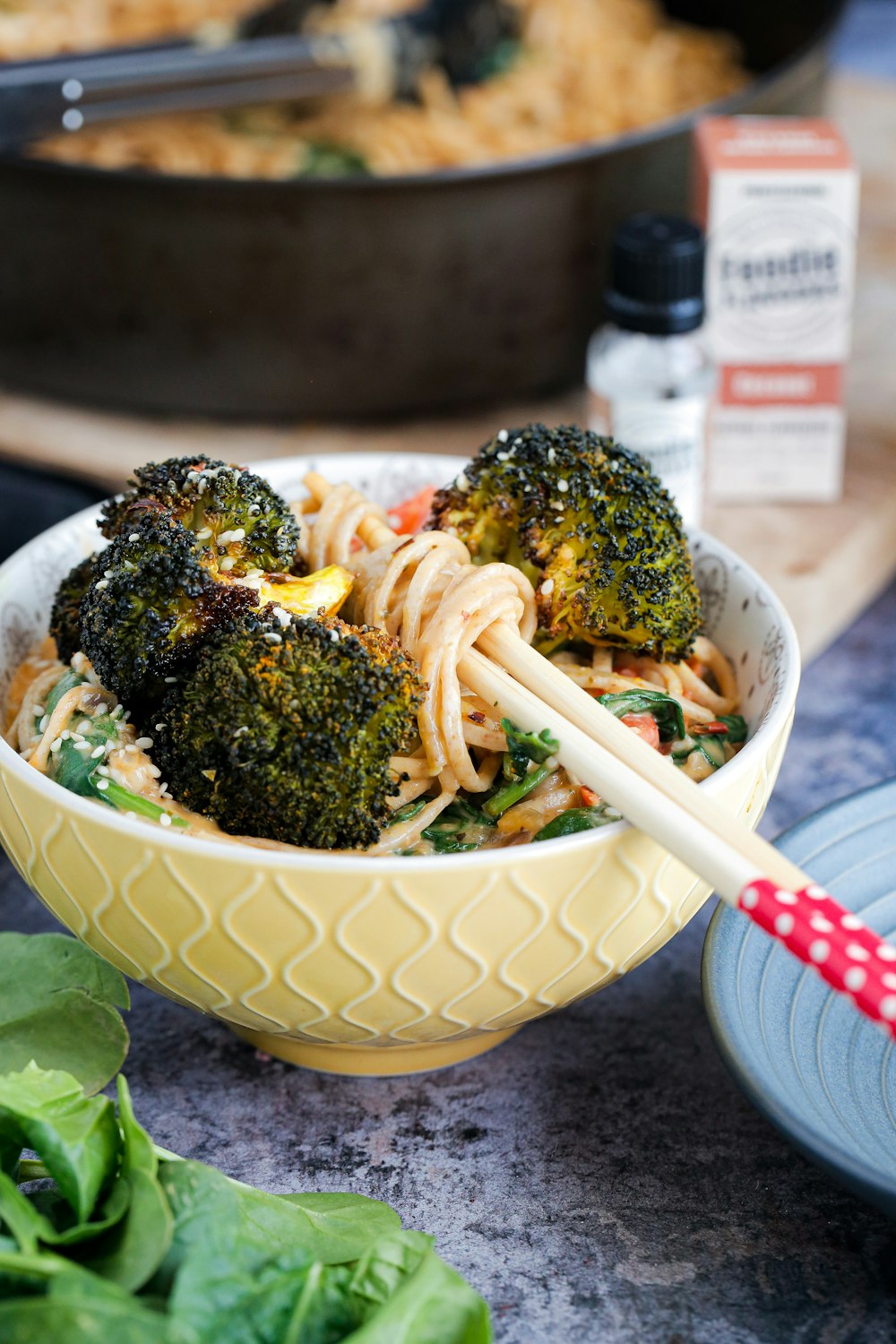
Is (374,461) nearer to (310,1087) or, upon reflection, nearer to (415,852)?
(415,852)

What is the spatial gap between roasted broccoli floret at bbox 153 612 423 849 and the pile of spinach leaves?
0.78ft

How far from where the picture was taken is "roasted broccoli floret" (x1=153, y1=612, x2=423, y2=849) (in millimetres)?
1092

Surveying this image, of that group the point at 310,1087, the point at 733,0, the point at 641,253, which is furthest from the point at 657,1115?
the point at 733,0

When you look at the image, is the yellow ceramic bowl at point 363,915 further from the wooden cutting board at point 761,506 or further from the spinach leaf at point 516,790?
the wooden cutting board at point 761,506

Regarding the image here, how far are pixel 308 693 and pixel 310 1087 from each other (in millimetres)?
406

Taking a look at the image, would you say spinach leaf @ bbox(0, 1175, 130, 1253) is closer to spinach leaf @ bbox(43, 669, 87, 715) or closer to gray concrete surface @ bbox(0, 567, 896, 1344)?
gray concrete surface @ bbox(0, 567, 896, 1344)

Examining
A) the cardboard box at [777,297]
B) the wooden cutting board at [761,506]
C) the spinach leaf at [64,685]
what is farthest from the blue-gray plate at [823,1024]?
the cardboard box at [777,297]

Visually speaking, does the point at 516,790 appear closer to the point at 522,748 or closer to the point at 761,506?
the point at 522,748

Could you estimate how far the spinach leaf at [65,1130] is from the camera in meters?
0.95

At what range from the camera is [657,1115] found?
1253 millimetres

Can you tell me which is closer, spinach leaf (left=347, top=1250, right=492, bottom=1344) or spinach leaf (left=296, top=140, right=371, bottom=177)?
spinach leaf (left=347, top=1250, right=492, bottom=1344)

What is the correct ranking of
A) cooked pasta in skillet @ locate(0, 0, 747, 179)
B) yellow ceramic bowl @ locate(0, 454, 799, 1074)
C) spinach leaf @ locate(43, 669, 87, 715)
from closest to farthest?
yellow ceramic bowl @ locate(0, 454, 799, 1074), spinach leaf @ locate(43, 669, 87, 715), cooked pasta in skillet @ locate(0, 0, 747, 179)

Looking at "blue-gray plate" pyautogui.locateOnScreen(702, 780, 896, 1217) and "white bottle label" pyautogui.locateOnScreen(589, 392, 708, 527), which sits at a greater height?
"white bottle label" pyautogui.locateOnScreen(589, 392, 708, 527)

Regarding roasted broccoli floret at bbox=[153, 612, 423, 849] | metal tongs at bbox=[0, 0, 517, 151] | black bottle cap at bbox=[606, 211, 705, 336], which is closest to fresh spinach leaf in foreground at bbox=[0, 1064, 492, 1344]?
roasted broccoli floret at bbox=[153, 612, 423, 849]
